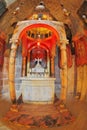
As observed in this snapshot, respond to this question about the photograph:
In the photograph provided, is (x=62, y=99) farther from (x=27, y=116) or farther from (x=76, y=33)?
(x=76, y=33)

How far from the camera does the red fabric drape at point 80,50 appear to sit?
21.8 feet

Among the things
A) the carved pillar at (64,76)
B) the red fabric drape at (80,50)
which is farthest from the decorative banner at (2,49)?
the red fabric drape at (80,50)

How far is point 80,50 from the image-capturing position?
6703 millimetres

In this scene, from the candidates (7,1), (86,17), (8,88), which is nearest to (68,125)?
(8,88)

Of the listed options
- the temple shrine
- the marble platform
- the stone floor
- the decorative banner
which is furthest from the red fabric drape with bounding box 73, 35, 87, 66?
the decorative banner

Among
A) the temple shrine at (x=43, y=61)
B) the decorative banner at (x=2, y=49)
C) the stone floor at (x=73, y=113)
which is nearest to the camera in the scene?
the stone floor at (x=73, y=113)

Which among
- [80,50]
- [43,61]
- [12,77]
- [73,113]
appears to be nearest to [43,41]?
[43,61]

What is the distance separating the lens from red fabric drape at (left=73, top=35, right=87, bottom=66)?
6637mm

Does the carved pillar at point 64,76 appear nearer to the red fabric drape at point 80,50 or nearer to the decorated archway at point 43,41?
the decorated archway at point 43,41

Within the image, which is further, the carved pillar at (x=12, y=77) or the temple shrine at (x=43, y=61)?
the carved pillar at (x=12, y=77)

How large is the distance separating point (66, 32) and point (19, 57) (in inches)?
57.1

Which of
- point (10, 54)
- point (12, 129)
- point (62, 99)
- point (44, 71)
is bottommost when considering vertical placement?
point (12, 129)

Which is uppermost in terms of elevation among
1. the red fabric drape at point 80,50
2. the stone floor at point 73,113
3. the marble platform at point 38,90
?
the red fabric drape at point 80,50

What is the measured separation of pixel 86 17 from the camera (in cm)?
666
